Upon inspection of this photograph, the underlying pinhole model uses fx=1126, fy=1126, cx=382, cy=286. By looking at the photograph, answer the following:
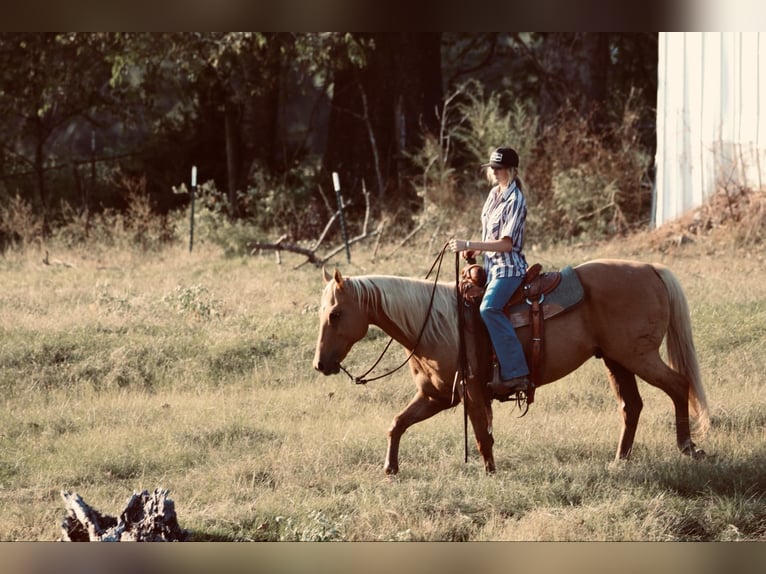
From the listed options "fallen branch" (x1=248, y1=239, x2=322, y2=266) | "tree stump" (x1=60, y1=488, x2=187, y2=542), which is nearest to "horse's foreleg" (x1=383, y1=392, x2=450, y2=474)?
"tree stump" (x1=60, y1=488, x2=187, y2=542)

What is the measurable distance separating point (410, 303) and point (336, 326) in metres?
0.48

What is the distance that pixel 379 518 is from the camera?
6336 mm

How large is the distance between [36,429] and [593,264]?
4.18m

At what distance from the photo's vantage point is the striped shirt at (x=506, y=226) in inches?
257

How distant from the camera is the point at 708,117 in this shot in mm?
13234

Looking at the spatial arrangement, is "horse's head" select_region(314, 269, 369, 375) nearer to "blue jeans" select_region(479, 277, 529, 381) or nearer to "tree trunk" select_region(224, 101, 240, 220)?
"blue jeans" select_region(479, 277, 529, 381)

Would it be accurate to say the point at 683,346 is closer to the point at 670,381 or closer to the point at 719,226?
the point at 670,381

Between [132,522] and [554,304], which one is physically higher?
[554,304]

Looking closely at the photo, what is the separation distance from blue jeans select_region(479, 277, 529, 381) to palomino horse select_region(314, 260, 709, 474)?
6.3 inches

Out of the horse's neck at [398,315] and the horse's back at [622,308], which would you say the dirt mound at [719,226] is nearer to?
the horse's back at [622,308]

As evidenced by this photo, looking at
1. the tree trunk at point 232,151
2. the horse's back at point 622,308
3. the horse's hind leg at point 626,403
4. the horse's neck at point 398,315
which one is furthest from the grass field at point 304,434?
the tree trunk at point 232,151

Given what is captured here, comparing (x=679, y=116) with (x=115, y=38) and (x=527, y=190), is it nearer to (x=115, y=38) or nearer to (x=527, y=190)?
(x=527, y=190)

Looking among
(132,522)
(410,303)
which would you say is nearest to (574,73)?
(410,303)
